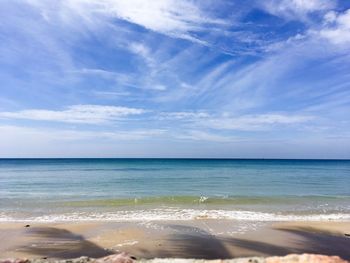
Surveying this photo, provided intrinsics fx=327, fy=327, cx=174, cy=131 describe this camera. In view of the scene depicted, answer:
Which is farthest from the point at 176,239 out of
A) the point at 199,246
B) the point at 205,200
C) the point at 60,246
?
the point at 205,200

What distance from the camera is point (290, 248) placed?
30.5ft

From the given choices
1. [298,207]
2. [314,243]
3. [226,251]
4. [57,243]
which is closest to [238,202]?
[298,207]

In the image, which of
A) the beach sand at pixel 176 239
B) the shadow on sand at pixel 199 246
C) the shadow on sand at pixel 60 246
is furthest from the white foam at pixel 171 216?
the shadow on sand at pixel 60 246

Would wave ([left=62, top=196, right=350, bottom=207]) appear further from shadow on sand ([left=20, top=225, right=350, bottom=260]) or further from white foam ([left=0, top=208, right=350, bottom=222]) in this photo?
shadow on sand ([left=20, top=225, right=350, bottom=260])

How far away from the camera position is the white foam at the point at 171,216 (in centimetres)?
1411

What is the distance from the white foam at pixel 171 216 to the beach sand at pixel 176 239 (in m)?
1.06

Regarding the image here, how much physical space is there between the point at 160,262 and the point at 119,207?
11588mm

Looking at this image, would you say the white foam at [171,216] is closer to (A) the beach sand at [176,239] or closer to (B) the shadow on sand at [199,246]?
(A) the beach sand at [176,239]

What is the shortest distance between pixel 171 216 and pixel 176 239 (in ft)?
15.0

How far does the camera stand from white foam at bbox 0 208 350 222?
14109 mm

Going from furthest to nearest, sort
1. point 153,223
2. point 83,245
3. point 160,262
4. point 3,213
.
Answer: point 3,213 < point 153,223 < point 83,245 < point 160,262

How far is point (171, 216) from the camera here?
580 inches

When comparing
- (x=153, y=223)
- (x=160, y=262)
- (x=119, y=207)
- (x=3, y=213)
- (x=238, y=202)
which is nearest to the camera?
(x=160, y=262)

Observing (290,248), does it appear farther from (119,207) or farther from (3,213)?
(3,213)
